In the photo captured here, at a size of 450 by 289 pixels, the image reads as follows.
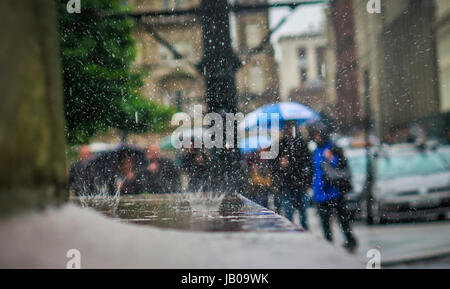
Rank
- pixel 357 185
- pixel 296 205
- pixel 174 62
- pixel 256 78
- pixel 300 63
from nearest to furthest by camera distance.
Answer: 1. pixel 296 205
2. pixel 357 185
3. pixel 174 62
4. pixel 256 78
5. pixel 300 63

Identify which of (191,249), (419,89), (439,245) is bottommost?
(439,245)

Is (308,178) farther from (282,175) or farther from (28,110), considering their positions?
(28,110)

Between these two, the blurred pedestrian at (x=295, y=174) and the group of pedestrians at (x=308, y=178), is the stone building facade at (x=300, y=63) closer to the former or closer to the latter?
the group of pedestrians at (x=308, y=178)

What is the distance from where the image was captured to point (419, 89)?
15.4 metres

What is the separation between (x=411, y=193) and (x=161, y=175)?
12.0 ft

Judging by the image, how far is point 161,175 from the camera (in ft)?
23.0

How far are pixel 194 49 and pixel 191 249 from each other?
12.1m

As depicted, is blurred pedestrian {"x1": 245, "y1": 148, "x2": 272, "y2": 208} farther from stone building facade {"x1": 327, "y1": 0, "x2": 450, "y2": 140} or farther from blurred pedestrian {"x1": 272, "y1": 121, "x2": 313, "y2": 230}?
stone building facade {"x1": 327, "y1": 0, "x2": 450, "y2": 140}

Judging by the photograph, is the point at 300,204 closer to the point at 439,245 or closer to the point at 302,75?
the point at 439,245

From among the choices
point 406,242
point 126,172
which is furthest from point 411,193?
point 126,172

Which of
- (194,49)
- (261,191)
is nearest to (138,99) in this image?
(261,191)

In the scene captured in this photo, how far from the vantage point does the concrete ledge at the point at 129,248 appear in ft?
2.51

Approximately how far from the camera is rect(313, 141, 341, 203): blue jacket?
4.11 m

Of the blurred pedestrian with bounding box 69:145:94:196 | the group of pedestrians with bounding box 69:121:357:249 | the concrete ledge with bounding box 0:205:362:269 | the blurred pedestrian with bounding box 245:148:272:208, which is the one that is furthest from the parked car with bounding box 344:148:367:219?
the concrete ledge with bounding box 0:205:362:269
